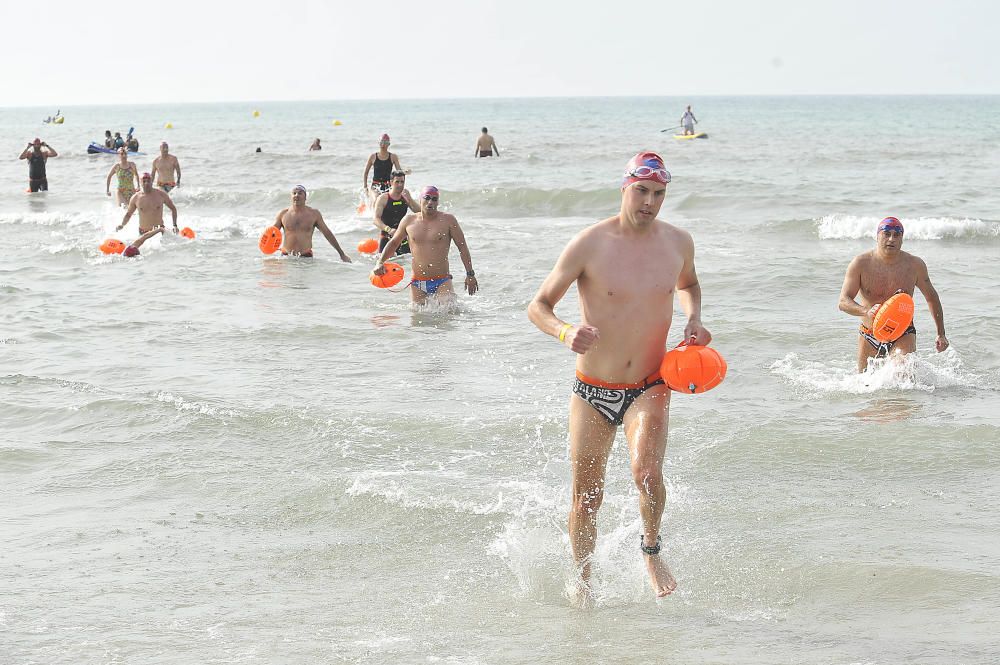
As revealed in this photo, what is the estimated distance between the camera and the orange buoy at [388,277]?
1164 cm

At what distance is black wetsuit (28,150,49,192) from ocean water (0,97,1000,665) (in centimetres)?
1500

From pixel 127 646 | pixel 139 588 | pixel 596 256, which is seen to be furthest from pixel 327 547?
pixel 596 256

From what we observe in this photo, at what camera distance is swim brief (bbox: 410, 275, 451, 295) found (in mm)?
11656

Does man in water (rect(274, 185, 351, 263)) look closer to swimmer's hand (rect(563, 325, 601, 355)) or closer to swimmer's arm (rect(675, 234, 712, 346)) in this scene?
swimmer's arm (rect(675, 234, 712, 346))

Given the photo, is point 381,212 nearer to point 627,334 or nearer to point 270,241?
point 270,241

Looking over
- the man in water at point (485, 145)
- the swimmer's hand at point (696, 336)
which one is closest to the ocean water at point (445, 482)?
the swimmer's hand at point (696, 336)

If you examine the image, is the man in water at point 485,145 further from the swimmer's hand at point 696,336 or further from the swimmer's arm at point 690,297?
the swimmer's hand at point 696,336

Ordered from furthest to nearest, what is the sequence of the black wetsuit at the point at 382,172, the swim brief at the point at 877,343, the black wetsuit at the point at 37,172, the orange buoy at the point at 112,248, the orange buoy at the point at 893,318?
the black wetsuit at the point at 37,172, the black wetsuit at the point at 382,172, the orange buoy at the point at 112,248, the swim brief at the point at 877,343, the orange buoy at the point at 893,318

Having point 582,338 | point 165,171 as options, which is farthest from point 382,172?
point 582,338

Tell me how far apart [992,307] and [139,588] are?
10.3 metres

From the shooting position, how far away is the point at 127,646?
4.70m

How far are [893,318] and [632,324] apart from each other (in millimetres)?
4001

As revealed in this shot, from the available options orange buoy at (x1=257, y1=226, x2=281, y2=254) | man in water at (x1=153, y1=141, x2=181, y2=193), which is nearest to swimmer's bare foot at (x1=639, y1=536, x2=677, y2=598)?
orange buoy at (x1=257, y1=226, x2=281, y2=254)

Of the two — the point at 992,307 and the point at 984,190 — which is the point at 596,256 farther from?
the point at 984,190
